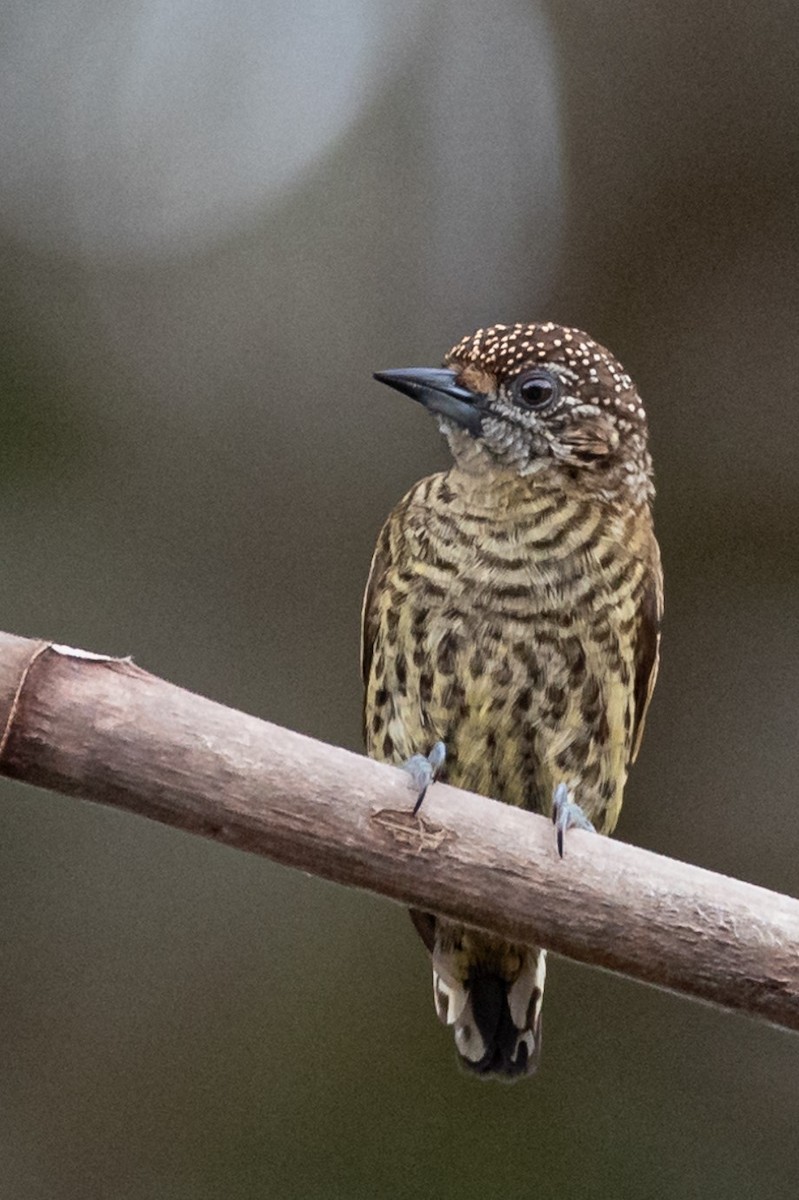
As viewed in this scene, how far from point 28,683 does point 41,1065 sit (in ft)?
7.30

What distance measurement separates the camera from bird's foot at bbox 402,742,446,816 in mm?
1949

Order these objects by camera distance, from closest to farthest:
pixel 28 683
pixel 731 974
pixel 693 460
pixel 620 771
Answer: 1. pixel 28 683
2. pixel 731 974
3. pixel 620 771
4. pixel 693 460

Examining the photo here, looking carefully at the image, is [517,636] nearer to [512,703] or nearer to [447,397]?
[512,703]

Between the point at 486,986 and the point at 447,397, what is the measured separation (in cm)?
109

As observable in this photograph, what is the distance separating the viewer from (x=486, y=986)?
2.87 metres

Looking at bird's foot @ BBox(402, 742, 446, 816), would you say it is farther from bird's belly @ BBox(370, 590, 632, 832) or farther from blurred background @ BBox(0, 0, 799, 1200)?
blurred background @ BBox(0, 0, 799, 1200)

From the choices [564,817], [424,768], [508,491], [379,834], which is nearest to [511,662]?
[508,491]

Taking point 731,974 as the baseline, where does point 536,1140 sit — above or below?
below

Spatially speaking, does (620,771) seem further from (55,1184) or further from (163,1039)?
(55,1184)

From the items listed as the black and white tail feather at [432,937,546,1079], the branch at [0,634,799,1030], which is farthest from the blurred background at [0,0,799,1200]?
the branch at [0,634,799,1030]

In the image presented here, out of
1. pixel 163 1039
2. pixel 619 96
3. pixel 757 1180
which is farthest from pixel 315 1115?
pixel 619 96

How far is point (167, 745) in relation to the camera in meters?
1.83

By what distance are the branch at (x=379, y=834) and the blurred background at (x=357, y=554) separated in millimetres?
1857

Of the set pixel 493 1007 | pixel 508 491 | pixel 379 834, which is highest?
pixel 508 491
